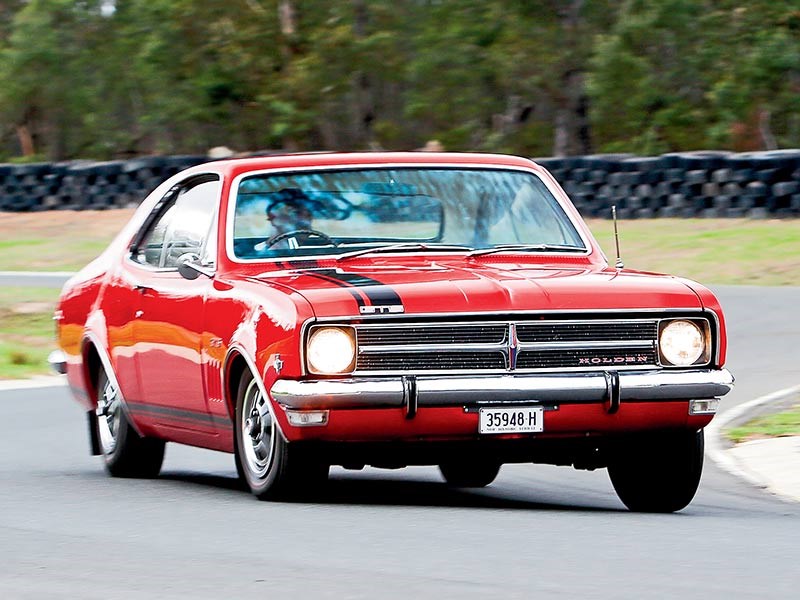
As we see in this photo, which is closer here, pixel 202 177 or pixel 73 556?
pixel 73 556

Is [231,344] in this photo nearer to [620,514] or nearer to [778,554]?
[620,514]

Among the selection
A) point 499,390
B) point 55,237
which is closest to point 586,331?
point 499,390

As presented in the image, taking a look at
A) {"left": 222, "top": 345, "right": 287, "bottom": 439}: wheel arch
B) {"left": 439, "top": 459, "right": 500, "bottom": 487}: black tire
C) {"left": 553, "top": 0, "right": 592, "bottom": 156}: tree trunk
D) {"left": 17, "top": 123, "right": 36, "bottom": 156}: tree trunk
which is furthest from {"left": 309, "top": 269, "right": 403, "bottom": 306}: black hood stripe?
{"left": 17, "top": 123, "right": 36, "bottom": 156}: tree trunk

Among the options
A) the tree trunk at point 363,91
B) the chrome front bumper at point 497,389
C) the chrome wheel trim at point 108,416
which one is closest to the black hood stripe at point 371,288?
the chrome front bumper at point 497,389

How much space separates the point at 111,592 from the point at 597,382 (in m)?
2.53

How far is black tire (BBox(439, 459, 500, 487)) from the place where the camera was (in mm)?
9023

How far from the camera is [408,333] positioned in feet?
23.6

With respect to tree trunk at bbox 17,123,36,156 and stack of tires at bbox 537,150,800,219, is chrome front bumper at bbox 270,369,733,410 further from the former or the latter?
tree trunk at bbox 17,123,36,156

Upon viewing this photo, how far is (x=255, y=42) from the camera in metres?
41.0

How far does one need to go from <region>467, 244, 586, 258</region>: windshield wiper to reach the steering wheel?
0.64m

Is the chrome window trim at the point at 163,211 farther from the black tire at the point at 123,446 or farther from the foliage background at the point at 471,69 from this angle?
the foliage background at the point at 471,69

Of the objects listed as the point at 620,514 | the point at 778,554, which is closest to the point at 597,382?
the point at 620,514

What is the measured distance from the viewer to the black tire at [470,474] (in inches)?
355

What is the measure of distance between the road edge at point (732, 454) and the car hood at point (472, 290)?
1.55 m
